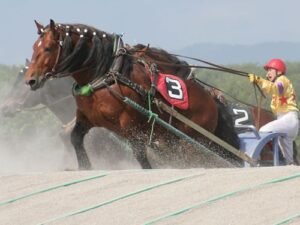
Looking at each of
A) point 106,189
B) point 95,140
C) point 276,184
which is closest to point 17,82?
point 95,140

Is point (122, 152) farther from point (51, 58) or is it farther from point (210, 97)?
point (51, 58)

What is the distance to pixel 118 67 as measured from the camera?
413 inches

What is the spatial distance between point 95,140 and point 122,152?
0.38 meters

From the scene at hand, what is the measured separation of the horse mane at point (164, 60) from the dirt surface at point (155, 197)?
2.58m

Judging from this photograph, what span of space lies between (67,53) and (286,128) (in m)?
2.64

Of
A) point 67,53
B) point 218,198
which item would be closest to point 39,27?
point 67,53

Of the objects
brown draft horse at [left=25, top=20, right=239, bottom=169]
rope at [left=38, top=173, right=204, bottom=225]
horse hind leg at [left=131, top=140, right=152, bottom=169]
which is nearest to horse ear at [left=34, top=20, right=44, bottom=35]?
brown draft horse at [left=25, top=20, right=239, bottom=169]

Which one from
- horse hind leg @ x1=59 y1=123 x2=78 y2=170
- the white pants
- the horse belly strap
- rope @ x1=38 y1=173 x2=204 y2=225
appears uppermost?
the horse belly strap

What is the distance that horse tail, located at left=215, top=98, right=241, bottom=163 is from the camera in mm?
11680

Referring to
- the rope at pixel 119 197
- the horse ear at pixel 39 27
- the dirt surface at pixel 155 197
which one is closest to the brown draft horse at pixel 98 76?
the horse ear at pixel 39 27

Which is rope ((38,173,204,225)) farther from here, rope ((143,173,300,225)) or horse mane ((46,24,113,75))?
horse mane ((46,24,113,75))

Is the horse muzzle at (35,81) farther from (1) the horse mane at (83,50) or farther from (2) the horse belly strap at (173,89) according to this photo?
(2) the horse belly strap at (173,89)

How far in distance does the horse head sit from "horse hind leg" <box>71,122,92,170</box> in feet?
1.87

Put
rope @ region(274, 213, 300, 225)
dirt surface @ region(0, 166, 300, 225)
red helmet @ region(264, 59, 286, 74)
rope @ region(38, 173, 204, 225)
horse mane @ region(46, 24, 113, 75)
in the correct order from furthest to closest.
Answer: red helmet @ region(264, 59, 286, 74) → horse mane @ region(46, 24, 113, 75) → rope @ region(38, 173, 204, 225) → dirt surface @ region(0, 166, 300, 225) → rope @ region(274, 213, 300, 225)
